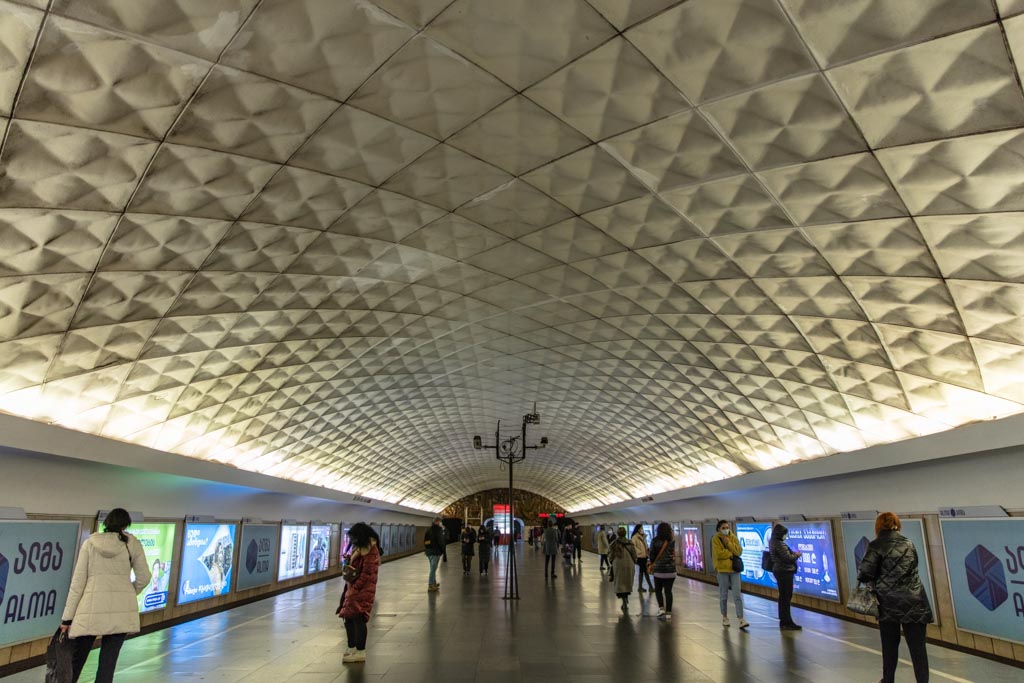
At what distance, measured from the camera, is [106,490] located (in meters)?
14.0

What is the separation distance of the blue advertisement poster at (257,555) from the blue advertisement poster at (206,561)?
0.81 metres

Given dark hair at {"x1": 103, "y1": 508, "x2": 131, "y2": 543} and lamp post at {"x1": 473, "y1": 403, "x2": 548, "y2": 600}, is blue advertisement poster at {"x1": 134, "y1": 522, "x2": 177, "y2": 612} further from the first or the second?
lamp post at {"x1": 473, "y1": 403, "x2": 548, "y2": 600}

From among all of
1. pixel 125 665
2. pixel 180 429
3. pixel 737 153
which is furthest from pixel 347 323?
pixel 737 153

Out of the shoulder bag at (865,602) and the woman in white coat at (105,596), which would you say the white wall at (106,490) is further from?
the shoulder bag at (865,602)

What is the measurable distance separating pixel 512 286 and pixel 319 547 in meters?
19.1

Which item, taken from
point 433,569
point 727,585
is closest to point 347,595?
point 727,585

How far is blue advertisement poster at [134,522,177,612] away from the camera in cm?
1420

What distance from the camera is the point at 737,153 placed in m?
8.80

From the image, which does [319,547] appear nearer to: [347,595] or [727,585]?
[347,595]

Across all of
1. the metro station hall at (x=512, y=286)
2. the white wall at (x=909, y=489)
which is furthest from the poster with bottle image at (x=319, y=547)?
the white wall at (x=909, y=489)

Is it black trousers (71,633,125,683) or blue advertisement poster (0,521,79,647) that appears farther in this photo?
blue advertisement poster (0,521,79,647)

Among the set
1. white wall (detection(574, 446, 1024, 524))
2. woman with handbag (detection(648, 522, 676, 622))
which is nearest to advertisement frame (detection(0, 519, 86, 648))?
woman with handbag (detection(648, 522, 676, 622))

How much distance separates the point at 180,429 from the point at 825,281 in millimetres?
16875

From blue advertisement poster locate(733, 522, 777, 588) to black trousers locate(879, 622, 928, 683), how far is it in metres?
13.3
